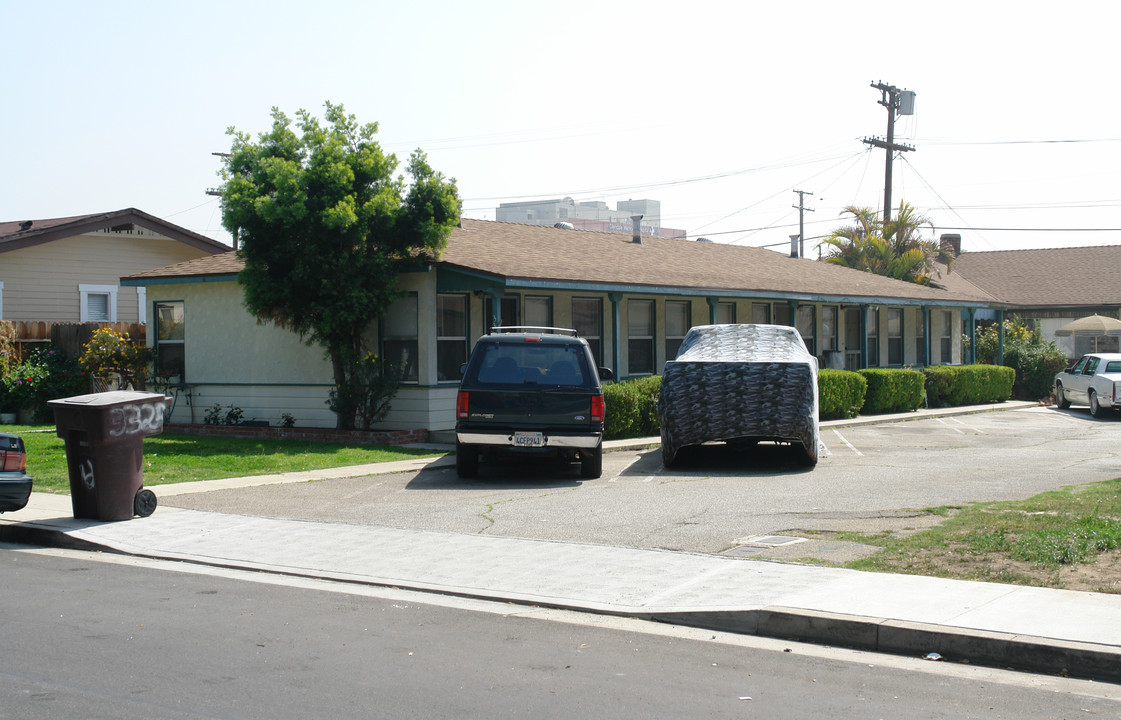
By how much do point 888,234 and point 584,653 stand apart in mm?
36529

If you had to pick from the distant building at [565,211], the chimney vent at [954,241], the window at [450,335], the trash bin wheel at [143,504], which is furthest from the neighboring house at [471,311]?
the distant building at [565,211]

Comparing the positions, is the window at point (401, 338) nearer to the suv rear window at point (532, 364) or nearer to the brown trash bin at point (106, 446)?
the suv rear window at point (532, 364)

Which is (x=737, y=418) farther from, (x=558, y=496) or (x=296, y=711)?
(x=296, y=711)

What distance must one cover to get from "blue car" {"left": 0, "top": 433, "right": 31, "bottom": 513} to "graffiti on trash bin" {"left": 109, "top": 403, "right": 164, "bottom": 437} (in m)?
0.90

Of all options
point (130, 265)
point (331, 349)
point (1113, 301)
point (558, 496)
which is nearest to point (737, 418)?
point (558, 496)

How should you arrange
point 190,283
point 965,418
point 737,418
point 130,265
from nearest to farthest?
point 737,418 → point 190,283 → point 965,418 → point 130,265

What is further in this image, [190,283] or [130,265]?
[130,265]

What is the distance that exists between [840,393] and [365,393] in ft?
38.0

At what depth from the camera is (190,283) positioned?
2312 cm

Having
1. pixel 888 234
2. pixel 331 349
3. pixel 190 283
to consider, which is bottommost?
pixel 331 349

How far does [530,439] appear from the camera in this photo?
1487 centimetres

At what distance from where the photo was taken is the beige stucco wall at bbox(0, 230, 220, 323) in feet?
92.4

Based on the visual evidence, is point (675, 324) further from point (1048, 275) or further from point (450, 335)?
point (1048, 275)

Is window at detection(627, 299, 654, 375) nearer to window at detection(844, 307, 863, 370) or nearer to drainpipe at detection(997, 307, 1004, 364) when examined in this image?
window at detection(844, 307, 863, 370)
